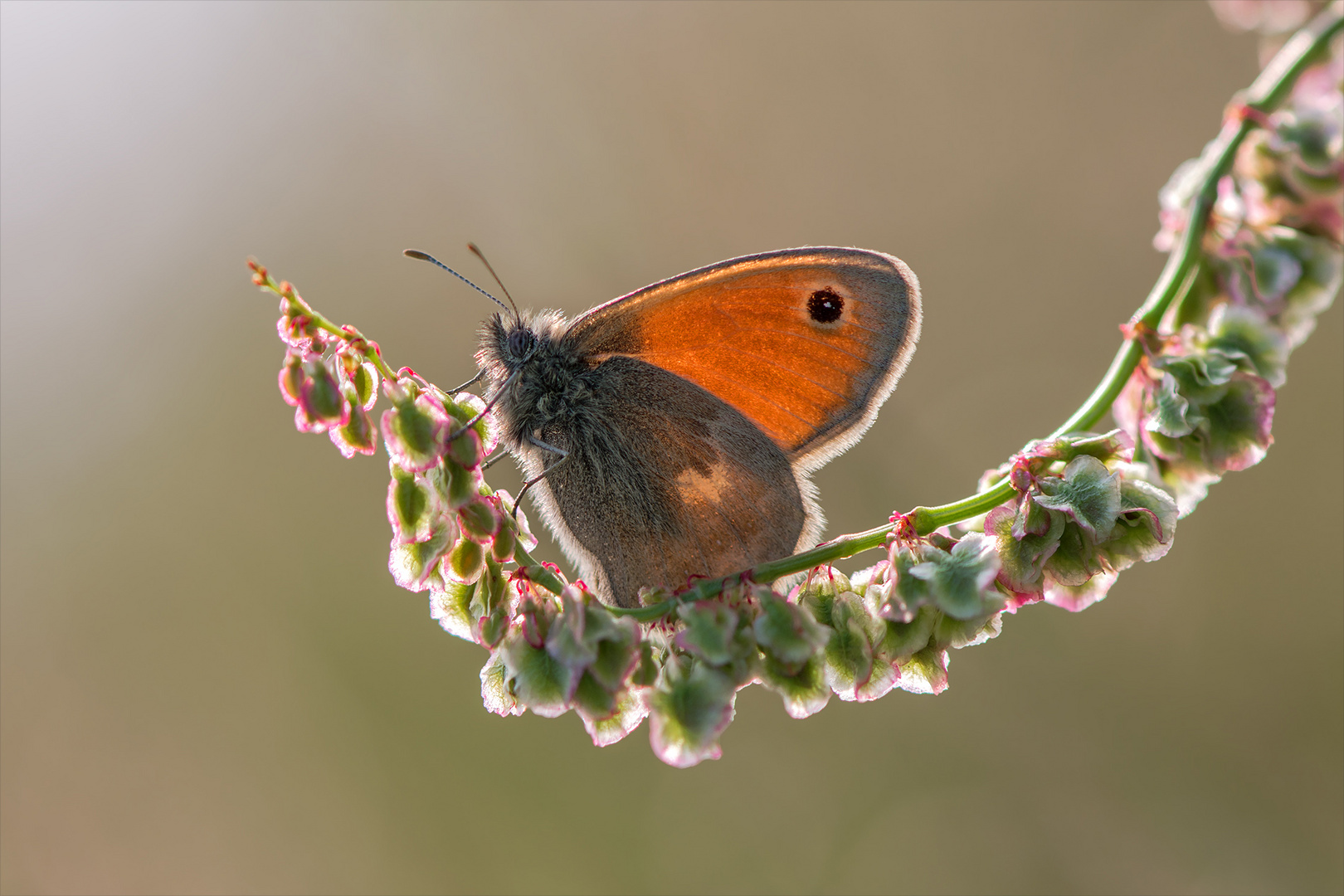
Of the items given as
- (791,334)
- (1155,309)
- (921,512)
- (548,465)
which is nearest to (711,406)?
(791,334)

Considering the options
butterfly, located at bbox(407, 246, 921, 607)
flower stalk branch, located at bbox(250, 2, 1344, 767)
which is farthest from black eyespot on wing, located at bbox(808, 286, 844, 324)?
flower stalk branch, located at bbox(250, 2, 1344, 767)

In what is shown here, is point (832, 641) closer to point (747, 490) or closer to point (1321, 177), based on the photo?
point (747, 490)

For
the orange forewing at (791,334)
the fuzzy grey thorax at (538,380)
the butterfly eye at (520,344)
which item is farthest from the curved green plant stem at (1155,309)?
the butterfly eye at (520,344)

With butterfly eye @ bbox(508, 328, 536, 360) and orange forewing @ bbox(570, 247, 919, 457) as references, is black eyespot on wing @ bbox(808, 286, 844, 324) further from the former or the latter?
butterfly eye @ bbox(508, 328, 536, 360)

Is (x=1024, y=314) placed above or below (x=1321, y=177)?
below

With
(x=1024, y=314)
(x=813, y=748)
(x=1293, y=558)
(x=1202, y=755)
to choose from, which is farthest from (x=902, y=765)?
(x=1024, y=314)

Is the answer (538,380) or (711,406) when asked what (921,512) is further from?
(538,380)
